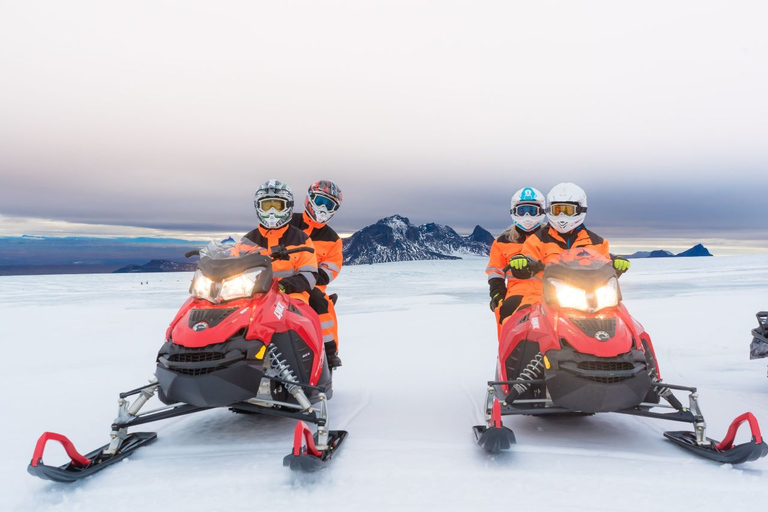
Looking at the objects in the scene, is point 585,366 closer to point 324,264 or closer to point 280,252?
point 280,252

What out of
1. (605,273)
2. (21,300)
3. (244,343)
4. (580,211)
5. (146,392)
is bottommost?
(21,300)

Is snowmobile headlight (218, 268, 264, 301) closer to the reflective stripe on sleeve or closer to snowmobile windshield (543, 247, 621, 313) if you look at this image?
the reflective stripe on sleeve

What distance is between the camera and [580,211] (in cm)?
459

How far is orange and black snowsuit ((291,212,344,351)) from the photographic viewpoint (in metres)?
5.23

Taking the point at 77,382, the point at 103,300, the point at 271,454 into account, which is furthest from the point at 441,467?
the point at 103,300

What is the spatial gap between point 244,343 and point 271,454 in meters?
0.84

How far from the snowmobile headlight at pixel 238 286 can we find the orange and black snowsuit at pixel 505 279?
239cm

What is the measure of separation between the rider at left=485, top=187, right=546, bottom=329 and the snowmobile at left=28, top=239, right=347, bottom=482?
1.94 m

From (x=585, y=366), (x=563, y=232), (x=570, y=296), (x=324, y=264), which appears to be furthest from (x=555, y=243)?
(x=324, y=264)

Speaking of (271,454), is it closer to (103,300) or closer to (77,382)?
(77,382)

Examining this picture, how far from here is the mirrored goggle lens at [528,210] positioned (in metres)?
5.54

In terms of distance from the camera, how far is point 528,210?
5.55 meters

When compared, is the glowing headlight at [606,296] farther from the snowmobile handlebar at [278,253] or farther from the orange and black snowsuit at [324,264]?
the orange and black snowsuit at [324,264]

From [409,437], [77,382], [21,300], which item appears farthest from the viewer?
[21,300]
